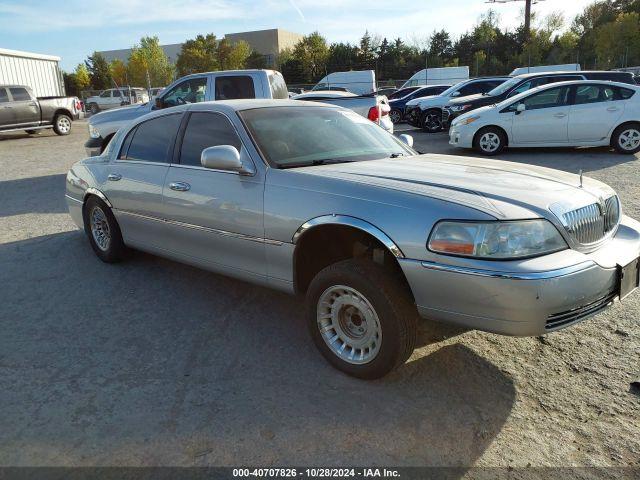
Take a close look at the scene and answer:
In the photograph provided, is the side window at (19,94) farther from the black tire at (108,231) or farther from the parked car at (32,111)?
the black tire at (108,231)

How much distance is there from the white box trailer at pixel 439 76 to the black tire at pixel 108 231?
30.5m

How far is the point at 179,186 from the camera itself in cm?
416

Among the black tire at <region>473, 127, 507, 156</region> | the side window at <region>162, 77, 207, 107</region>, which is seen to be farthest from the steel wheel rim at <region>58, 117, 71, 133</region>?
the black tire at <region>473, 127, 507, 156</region>

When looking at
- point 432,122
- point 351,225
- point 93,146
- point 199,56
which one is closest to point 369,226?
point 351,225

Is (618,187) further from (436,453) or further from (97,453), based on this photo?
(97,453)

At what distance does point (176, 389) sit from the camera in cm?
310

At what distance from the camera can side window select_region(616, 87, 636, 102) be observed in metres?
11.1

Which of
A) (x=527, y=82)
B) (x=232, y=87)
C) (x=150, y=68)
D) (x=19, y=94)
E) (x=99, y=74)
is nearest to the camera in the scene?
(x=232, y=87)

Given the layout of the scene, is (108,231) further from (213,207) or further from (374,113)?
(374,113)

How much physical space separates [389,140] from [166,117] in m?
1.93

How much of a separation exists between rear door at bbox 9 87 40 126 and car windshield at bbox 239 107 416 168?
18.1 meters

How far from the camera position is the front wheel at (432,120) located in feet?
58.4

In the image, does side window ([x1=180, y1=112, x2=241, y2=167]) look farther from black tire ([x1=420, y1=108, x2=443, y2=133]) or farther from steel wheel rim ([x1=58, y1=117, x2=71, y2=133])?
steel wheel rim ([x1=58, y1=117, x2=71, y2=133])

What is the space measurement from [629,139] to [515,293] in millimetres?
10567
